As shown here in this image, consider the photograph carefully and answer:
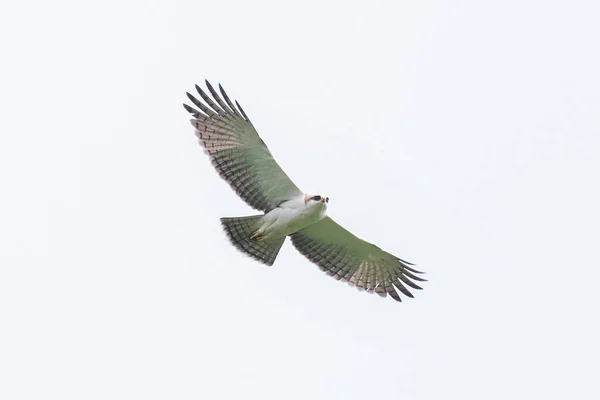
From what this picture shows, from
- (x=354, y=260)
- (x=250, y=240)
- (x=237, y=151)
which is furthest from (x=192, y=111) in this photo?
(x=354, y=260)

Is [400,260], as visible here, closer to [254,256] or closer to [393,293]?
[393,293]

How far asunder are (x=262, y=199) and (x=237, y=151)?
1036mm

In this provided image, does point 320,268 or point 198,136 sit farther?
point 320,268

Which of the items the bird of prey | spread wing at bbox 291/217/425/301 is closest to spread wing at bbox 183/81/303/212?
the bird of prey

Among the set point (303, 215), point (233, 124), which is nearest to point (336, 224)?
point (303, 215)

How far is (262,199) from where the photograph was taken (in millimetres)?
22969

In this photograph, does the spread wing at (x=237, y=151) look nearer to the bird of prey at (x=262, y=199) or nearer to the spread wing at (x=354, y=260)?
the bird of prey at (x=262, y=199)

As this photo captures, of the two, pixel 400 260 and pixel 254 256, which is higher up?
pixel 400 260

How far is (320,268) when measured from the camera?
2427cm

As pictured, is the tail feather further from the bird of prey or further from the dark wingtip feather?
the dark wingtip feather

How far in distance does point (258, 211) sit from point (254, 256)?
1.00m

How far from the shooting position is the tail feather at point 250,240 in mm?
23094

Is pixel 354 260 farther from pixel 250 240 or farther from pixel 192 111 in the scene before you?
pixel 192 111

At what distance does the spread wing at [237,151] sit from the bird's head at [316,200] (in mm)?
425
